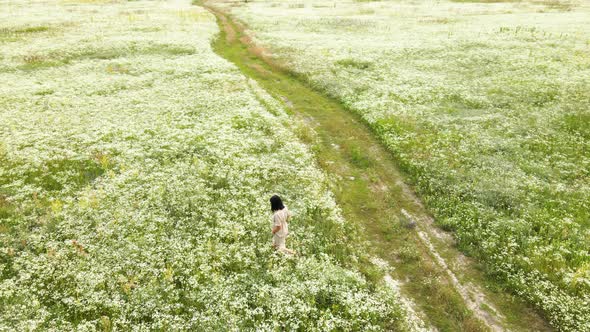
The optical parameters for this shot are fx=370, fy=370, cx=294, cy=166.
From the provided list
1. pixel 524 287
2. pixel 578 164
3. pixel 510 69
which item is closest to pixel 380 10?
pixel 510 69

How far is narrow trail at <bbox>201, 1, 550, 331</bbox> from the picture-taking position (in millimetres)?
14984

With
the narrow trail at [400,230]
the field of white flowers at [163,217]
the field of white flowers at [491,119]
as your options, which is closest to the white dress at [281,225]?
the field of white flowers at [163,217]

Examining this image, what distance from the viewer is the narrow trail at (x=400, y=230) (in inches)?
590

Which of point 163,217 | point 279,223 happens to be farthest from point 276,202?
point 163,217

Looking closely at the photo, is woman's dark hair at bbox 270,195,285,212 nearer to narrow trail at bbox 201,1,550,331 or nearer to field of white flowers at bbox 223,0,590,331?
narrow trail at bbox 201,1,550,331

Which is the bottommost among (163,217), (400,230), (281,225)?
(400,230)

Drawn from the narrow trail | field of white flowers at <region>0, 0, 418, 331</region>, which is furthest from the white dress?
the narrow trail

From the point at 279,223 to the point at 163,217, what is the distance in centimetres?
651

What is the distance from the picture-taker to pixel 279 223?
16.5 m

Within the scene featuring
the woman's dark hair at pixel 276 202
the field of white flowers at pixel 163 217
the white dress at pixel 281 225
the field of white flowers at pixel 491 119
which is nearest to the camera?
the field of white flowers at pixel 163 217

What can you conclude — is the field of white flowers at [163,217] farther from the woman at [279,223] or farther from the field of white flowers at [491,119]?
the field of white flowers at [491,119]

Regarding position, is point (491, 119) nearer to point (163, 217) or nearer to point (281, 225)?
point (281, 225)

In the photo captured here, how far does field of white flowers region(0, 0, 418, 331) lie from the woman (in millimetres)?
693

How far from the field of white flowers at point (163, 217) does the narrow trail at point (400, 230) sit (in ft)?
4.62
